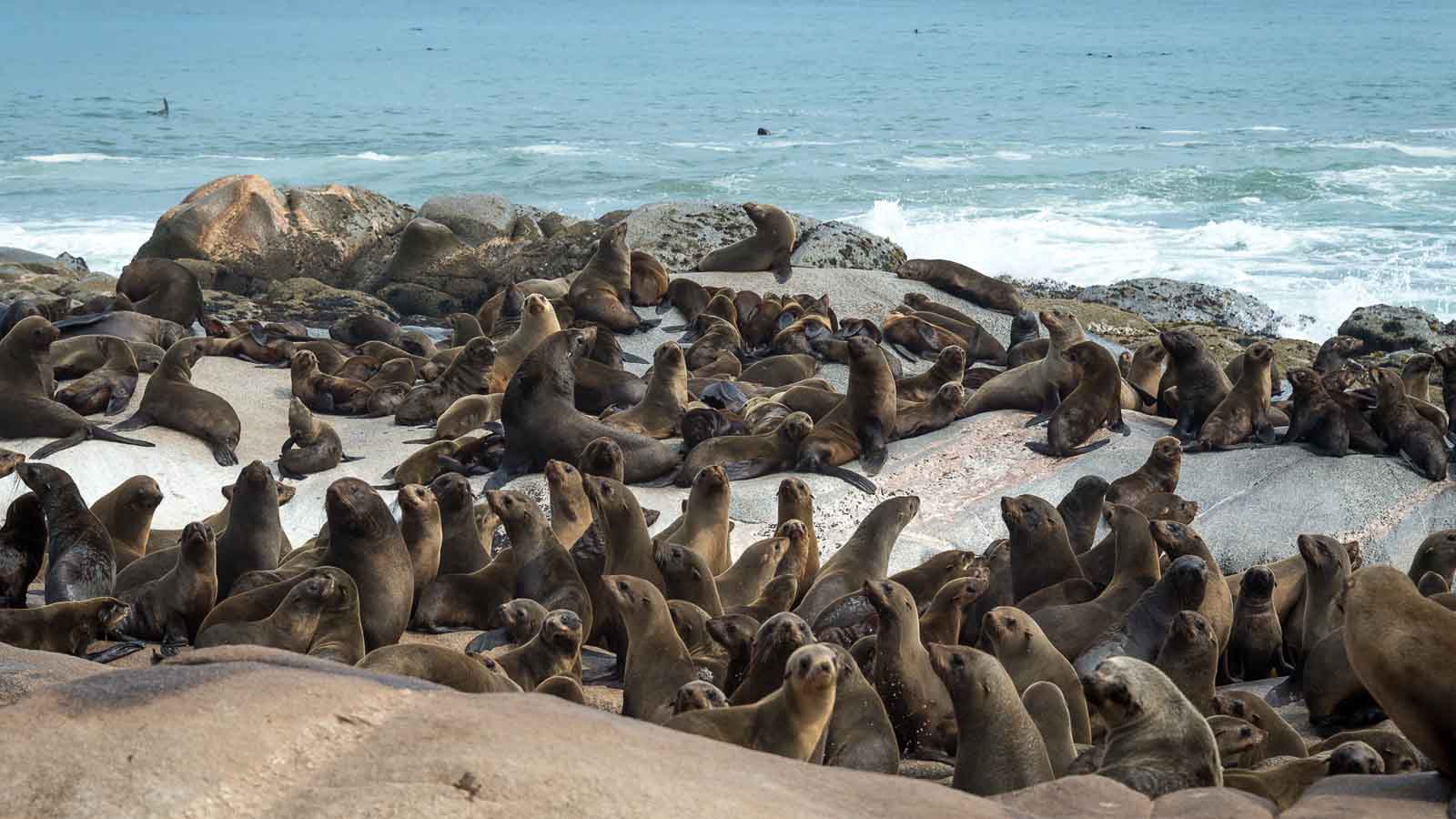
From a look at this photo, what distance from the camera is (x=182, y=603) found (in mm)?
6719

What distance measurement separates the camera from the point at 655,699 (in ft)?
18.4

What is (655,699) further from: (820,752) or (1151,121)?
(1151,121)

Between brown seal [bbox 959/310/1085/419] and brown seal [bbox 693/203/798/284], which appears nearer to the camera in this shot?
brown seal [bbox 959/310/1085/419]

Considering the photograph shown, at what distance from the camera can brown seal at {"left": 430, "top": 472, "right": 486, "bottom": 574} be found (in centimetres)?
771

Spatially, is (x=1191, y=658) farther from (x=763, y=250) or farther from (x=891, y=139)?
(x=891, y=139)

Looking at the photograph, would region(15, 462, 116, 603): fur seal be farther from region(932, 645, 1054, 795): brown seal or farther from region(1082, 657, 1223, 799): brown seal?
region(1082, 657, 1223, 799): brown seal

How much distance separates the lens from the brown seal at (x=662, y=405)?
10055mm

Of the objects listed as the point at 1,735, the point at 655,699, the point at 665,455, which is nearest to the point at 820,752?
the point at 655,699

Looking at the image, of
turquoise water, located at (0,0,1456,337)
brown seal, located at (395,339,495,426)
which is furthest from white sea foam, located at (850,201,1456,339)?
brown seal, located at (395,339,495,426)

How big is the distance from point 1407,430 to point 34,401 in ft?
30.2

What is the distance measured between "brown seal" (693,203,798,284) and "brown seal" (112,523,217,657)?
30.9 feet

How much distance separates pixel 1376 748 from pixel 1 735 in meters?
4.55

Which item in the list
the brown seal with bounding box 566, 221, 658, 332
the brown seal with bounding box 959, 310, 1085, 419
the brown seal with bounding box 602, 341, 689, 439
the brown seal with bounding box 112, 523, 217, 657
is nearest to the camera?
the brown seal with bounding box 112, 523, 217, 657

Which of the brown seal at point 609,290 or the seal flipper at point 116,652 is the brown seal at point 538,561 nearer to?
the seal flipper at point 116,652
